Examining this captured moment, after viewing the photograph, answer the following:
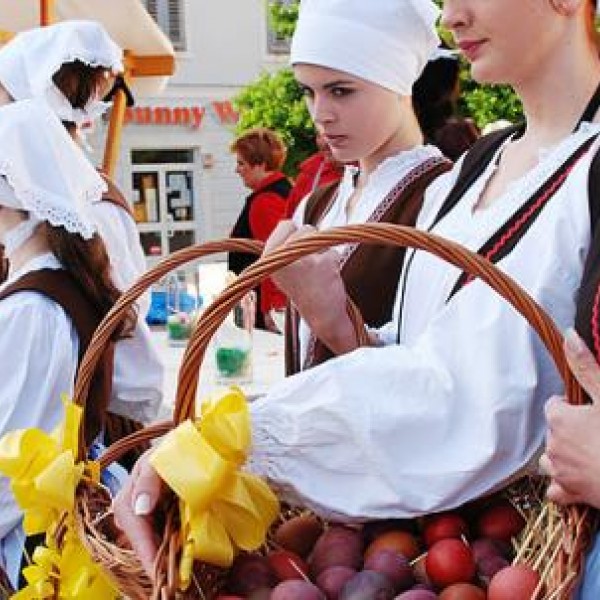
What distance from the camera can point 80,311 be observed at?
1.63m

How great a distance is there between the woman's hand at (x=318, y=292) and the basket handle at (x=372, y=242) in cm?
17

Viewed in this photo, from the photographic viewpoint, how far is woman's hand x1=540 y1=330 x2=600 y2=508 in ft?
2.44

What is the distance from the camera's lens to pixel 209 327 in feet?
2.82

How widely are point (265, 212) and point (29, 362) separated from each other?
2841 mm

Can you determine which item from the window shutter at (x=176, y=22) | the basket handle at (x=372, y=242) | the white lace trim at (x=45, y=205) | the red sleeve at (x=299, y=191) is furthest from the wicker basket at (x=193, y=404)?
the window shutter at (x=176, y=22)

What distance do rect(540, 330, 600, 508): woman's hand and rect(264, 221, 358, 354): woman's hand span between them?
0.35 m

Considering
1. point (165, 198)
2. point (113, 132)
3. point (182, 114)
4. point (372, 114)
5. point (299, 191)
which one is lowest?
point (165, 198)

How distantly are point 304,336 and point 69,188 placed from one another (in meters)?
0.54

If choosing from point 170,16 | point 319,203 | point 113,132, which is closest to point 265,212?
point 113,132

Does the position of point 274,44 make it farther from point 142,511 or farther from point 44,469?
point 142,511

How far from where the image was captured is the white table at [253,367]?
8.49ft

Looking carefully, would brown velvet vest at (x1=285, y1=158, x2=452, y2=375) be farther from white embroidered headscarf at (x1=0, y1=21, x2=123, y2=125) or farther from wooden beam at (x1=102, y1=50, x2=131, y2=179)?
wooden beam at (x1=102, y1=50, x2=131, y2=179)

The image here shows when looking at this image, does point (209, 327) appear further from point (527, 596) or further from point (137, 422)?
point (137, 422)

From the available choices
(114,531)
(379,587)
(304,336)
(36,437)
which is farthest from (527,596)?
(304,336)
